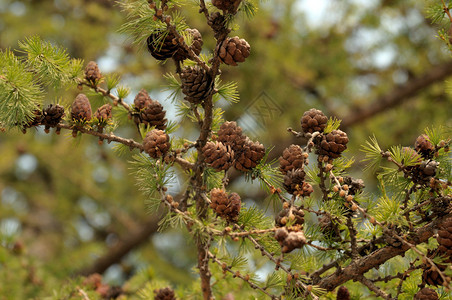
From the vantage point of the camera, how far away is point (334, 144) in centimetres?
94

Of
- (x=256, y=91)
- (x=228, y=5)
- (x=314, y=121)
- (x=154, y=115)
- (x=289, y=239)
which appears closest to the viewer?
(x=289, y=239)

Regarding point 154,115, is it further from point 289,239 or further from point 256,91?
point 256,91

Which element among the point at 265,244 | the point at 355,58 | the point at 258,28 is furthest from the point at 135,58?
the point at 265,244

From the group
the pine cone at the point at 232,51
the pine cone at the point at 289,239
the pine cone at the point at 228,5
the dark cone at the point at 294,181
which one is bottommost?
the pine cone at the point at 289,239

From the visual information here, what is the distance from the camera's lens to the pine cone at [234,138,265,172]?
972 millimetres

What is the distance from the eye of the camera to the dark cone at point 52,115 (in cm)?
101

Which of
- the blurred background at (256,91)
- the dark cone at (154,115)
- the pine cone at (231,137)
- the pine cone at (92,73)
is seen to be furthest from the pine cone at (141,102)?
the blurred background at (256,91)

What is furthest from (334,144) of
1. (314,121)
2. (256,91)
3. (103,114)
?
(256,91)

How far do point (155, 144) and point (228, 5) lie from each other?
317mm

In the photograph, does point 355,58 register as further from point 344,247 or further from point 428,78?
point 344,247

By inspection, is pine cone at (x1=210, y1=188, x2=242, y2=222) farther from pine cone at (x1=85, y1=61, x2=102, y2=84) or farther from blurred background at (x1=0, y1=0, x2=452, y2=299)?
blurred background at (x1=0, y1=0, x2=452, y2=299)

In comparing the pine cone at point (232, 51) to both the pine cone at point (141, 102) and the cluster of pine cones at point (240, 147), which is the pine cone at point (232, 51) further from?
the pine cone at point (141, 102)

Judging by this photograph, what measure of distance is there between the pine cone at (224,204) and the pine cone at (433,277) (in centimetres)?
37

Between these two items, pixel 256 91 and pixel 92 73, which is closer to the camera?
pixel 92 73
